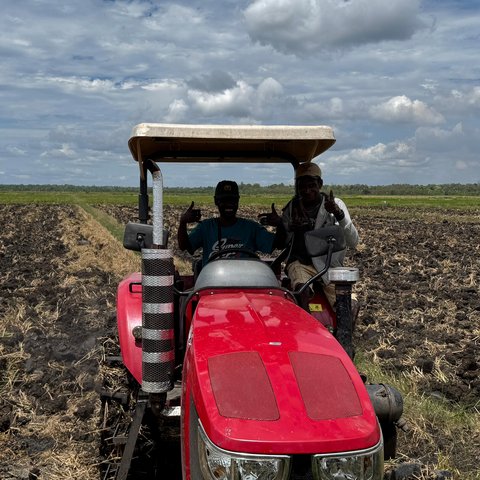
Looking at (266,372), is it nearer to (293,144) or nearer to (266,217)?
(266,217)

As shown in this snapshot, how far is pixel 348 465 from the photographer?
Answer: 2.37 meters

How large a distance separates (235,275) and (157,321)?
608 mm

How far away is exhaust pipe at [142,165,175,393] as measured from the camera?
3.29 m

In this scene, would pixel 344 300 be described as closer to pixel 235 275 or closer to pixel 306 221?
pixel 235 275

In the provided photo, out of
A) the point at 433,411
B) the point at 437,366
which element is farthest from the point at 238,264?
the point at 437,366

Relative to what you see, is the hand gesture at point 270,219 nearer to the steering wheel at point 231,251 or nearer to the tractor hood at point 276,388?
the steering wheel at point 231,251

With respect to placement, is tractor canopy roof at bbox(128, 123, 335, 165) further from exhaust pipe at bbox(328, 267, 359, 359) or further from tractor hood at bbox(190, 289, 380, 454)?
tractor hood at bbox(190, 289, 380, 454)

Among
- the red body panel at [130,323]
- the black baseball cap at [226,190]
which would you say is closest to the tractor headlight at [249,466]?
the red body panel at [130,323]

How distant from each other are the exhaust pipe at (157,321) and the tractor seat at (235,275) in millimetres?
399

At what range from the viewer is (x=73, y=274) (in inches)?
486

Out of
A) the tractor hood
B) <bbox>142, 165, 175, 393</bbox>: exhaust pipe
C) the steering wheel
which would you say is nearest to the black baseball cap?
the steering wheel

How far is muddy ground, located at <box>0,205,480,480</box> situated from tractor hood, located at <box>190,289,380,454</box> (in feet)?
5.64

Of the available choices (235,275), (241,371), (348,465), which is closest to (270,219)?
(235,275)

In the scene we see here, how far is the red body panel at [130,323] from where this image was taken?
13.5ft
